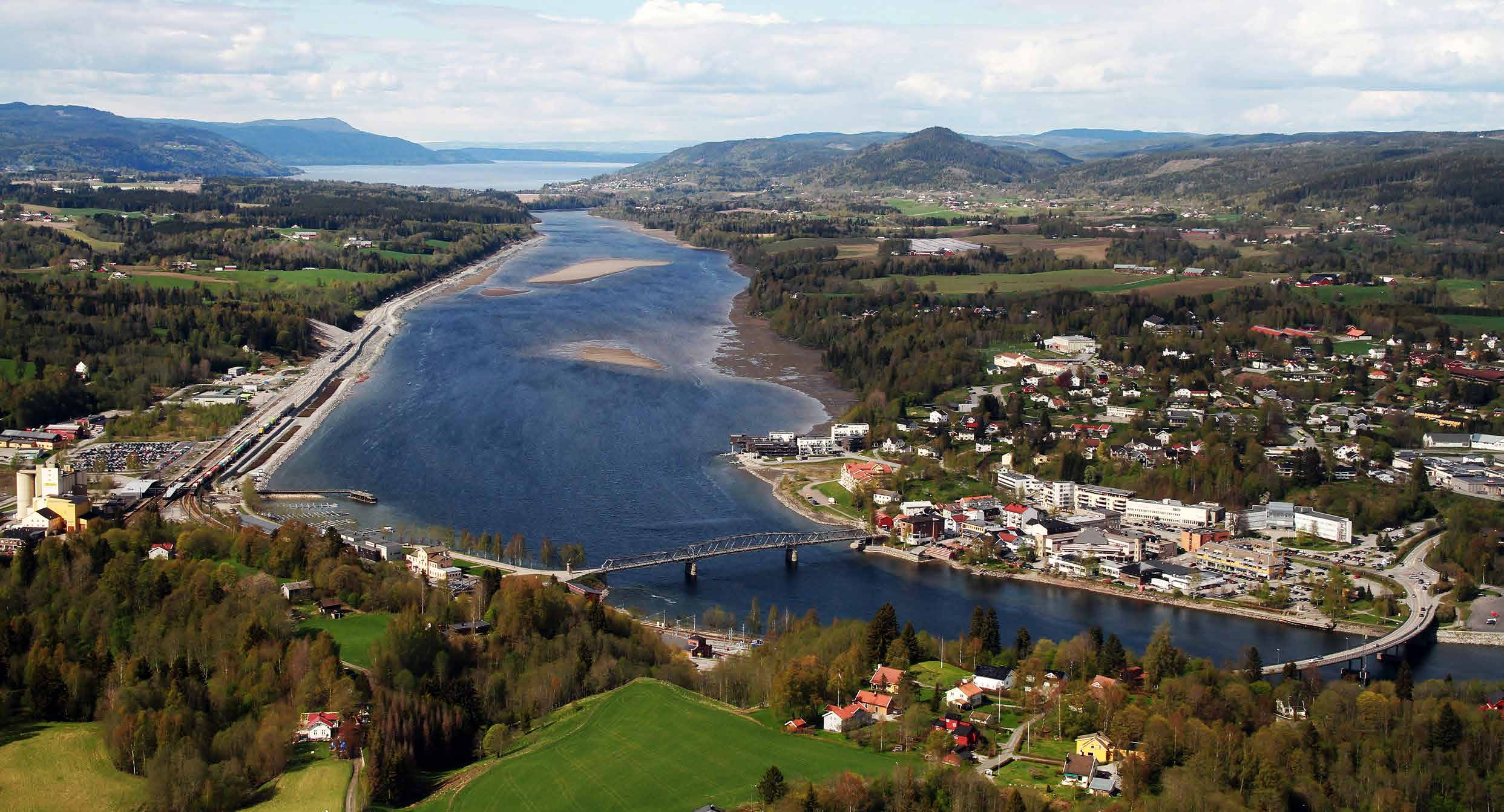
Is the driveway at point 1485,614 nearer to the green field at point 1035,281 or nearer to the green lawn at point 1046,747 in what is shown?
the green lawn at point 1046,747

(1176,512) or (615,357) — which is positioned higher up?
(615,357)

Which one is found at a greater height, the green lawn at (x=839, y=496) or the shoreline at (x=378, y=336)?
the shoreline at (x=378, y=336)

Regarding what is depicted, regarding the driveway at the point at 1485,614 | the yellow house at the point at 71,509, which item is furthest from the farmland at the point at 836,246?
the yellow house at the point at 71,509

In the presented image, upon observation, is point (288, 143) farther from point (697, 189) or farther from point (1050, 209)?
point (1050, 209)

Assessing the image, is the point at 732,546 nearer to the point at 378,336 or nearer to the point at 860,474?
the point at 860,474

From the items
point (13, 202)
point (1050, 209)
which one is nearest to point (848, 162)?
point (1050, 209)

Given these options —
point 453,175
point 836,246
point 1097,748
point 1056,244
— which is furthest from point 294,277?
point 453,175
